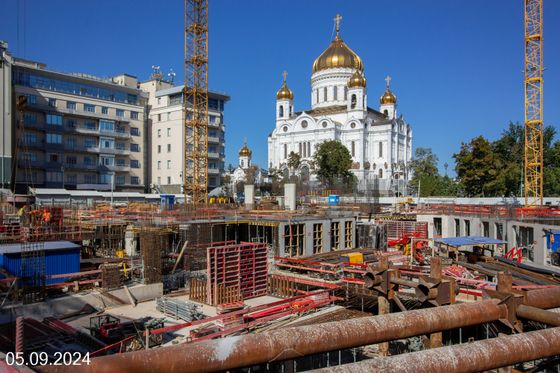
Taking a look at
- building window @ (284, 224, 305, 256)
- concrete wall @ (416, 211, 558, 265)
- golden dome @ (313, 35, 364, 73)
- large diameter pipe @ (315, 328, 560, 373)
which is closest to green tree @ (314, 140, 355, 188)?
concrete wall @ (416, 211, 558, 265)

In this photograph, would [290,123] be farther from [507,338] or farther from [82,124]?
[507,338]

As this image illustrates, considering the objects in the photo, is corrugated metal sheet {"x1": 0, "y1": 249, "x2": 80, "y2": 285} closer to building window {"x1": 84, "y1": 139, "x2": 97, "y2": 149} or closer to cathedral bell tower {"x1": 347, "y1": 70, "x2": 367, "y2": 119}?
building window {"x1": 84, "y1": 139, "x2": 97, "y2": 149}

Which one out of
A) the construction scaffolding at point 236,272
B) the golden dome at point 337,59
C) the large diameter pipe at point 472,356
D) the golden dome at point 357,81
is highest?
the golden dome at point 337,59

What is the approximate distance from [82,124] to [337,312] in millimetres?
52166

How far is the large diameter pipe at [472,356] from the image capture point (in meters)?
2.72

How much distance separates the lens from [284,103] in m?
90.1

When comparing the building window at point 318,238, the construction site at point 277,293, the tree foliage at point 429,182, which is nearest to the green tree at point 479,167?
the tree foliage at point 429,182

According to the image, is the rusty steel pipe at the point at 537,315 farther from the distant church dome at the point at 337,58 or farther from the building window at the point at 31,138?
the distant church dome at the point at 337,58

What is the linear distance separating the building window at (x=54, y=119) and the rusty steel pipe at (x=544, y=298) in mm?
58737

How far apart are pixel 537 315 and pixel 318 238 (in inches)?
924

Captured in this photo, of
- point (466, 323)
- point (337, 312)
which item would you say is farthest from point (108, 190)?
point (466, 323)

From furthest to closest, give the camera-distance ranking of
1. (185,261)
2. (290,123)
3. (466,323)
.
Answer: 1. (290,123)
2. (185,261)
3. (466,323)

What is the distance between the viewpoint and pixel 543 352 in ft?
10.2

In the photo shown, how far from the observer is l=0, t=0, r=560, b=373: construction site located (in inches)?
120
